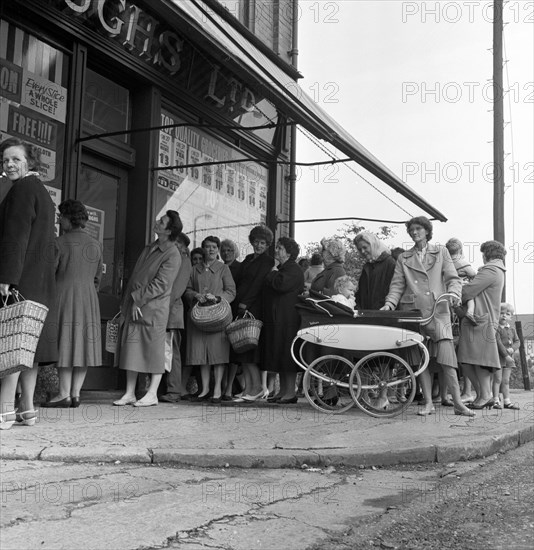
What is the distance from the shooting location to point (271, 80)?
27.1 ft

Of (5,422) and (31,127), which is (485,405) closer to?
(5,422)

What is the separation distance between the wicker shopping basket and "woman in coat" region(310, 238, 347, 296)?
0.77 m

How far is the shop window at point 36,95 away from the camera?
314 inches

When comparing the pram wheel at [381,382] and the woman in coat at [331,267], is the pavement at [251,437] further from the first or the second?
the woman in coat at [331,267]

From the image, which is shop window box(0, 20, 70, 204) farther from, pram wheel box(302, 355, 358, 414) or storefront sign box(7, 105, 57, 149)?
pram wheel box(302, 355, 358, 414)

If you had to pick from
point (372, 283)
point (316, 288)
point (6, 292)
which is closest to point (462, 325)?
point (372, 283)

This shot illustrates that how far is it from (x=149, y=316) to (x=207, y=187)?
403 centimetres

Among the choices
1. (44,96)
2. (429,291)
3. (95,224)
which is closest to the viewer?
(429,291)

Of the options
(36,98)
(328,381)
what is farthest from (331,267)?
(36,98)

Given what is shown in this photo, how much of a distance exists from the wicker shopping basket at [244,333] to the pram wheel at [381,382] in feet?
3.85

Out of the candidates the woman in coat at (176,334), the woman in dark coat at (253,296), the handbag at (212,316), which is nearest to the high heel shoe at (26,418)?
the woman in coat at (176,334)

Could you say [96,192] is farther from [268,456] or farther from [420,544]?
[420,544]

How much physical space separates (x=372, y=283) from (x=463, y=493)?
424 centimetres

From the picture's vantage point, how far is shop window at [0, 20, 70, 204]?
26.2ft
